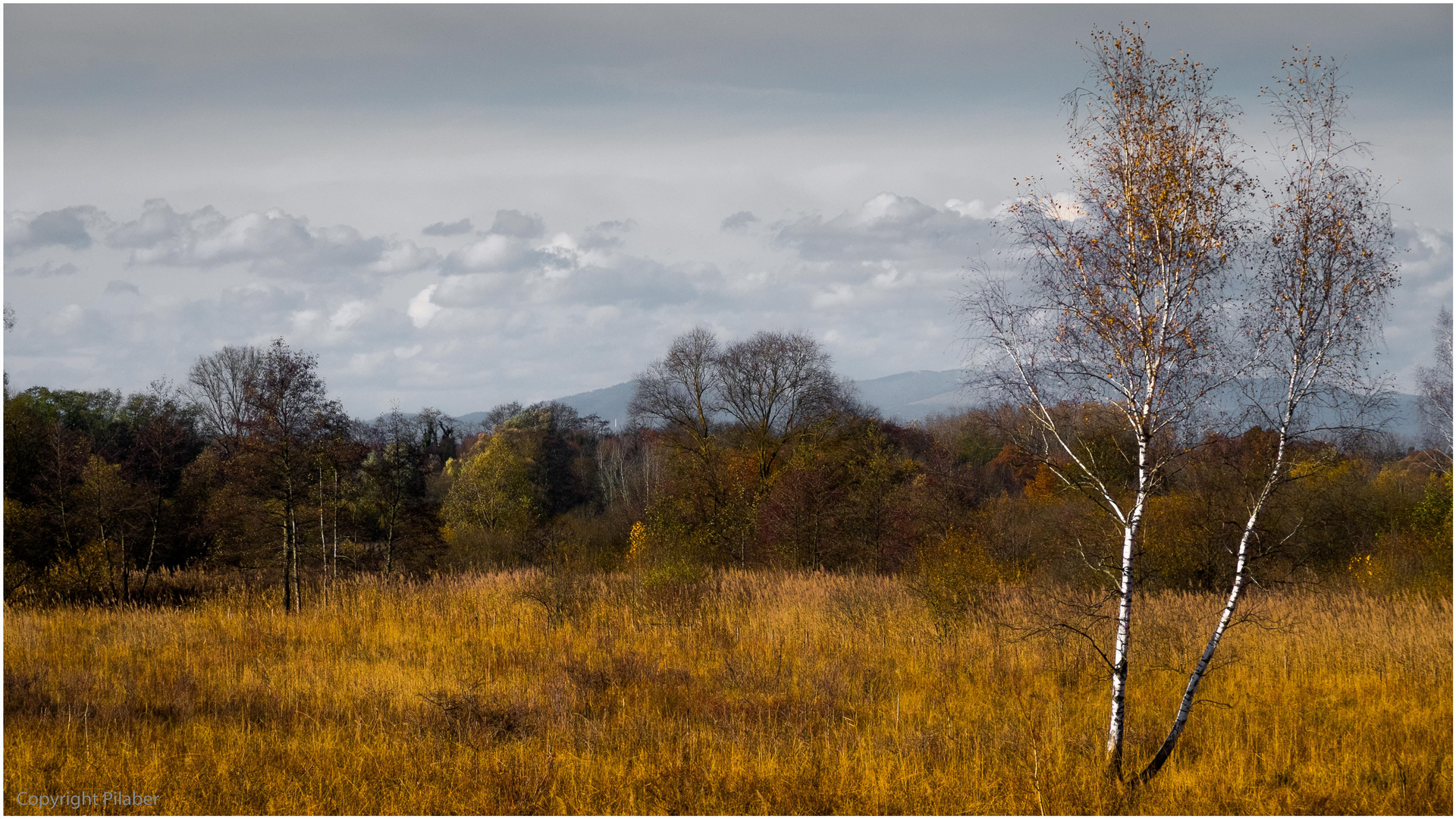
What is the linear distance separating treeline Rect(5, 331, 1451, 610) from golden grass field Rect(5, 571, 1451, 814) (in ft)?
5.84

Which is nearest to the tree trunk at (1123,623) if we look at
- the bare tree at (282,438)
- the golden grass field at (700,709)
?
the golden grass field at (700,709)

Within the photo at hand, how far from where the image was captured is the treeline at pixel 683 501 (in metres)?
16.1

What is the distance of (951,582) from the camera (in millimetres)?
14477

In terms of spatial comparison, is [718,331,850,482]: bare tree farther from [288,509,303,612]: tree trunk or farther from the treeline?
[288,509,303,612]: tree trunk

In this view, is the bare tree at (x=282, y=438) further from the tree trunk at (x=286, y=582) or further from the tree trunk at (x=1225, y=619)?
the tree trunk at (x=1225, y=619)

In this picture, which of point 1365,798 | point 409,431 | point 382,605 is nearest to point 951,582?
point 1365,798

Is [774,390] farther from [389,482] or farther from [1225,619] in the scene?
[1225,619]

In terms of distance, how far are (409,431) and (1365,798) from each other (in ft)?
109

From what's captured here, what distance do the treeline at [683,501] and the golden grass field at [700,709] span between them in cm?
178

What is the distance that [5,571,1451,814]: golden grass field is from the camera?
→ 24.8ft

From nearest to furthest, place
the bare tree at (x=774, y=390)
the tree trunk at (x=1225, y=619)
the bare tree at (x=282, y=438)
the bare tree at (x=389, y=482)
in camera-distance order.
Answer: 1. the tree trunk at (x=1225, y=619)
2. the bare tree at (x=282, y=438)
3. the bare tree at (x=389, y=482)
4. the bare tree at (x=774, y=390)

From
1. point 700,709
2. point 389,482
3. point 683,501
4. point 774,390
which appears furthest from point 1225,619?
point 774,390

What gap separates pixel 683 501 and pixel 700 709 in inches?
962

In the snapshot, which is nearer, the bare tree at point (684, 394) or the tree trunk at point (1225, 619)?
the tree trunk at point (1225, 619)
